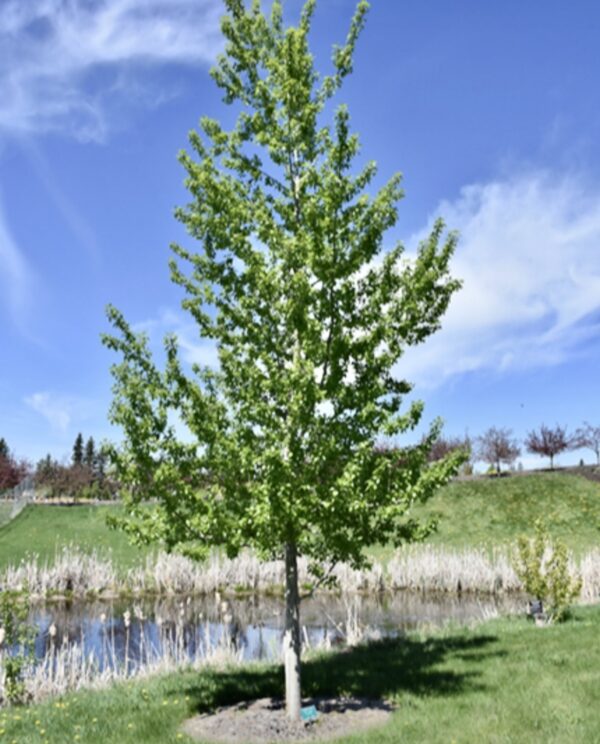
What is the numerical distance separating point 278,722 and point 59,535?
29.5m

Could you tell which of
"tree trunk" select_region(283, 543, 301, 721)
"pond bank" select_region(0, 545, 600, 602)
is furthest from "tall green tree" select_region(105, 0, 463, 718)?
"pond bank" select_region(0, 545, 600, 602)

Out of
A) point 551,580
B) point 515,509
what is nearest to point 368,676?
point 551,580

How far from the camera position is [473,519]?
3778 cm

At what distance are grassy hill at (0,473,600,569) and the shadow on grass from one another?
17.5 metres

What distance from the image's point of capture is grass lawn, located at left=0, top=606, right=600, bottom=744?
8297 millimetres

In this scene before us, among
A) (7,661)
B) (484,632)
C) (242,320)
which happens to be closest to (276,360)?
(242,320)

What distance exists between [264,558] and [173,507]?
4.61ft

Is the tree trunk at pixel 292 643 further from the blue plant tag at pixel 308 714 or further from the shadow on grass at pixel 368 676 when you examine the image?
the shadow on grass at pixel 368 676

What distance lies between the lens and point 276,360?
10.0 metres

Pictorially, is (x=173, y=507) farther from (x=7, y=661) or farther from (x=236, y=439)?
(x=7, y=661)

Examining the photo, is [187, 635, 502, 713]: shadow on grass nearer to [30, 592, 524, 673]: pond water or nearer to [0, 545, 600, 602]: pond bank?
[30, 592, 524, 673]: pond water

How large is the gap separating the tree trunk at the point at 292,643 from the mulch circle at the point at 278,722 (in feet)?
0.73

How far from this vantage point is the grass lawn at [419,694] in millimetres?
8297

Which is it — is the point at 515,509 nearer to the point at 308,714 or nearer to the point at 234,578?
the point at 234,578
